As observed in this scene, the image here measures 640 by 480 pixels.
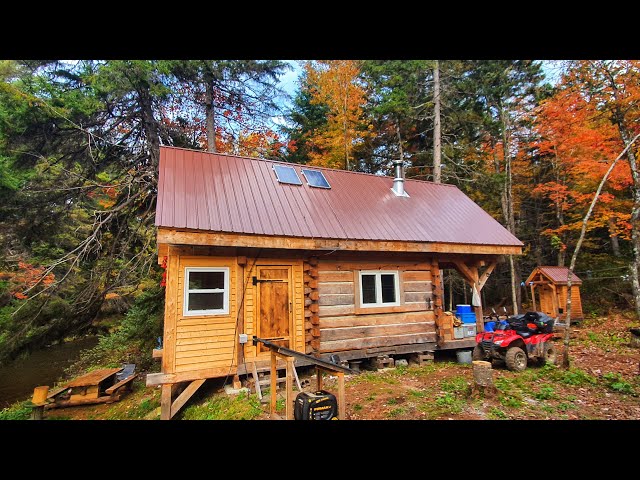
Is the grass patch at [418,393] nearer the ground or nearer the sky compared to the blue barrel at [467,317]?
nearer the ground

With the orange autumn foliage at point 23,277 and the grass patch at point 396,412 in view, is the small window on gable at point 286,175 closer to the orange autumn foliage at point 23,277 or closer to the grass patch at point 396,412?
the grass patch at point 396,412

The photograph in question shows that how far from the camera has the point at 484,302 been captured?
21.6m

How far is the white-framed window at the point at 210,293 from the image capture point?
7.68m

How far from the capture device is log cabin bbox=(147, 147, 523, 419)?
7.47m

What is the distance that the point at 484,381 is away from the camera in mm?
6844

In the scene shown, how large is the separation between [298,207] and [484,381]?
18.8 feet

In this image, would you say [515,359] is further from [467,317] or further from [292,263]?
[292,263]

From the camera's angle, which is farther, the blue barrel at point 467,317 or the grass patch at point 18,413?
the blue barrel at point 467,317

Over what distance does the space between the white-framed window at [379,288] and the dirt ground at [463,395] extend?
1.73m

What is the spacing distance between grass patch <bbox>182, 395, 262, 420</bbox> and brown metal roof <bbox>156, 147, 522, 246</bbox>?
11.0 ft

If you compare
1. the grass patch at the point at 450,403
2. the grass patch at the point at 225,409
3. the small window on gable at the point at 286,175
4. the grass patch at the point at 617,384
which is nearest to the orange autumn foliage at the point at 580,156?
the grass patch at the point at 617,384
